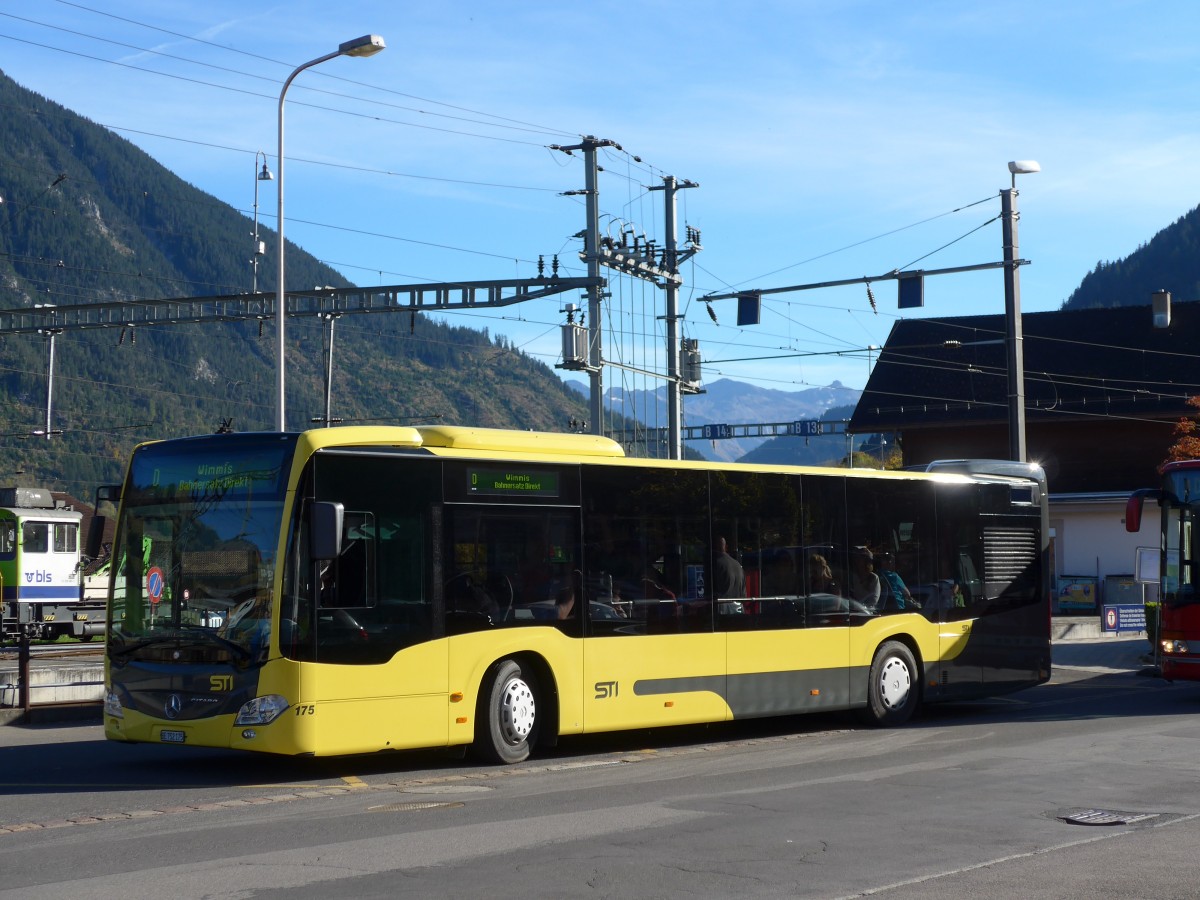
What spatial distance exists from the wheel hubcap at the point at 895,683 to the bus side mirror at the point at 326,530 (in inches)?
303

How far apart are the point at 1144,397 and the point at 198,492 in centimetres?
5520

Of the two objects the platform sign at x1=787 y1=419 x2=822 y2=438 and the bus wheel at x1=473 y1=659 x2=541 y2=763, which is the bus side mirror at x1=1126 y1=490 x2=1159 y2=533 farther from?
the platform sign at x1=787 y1=419 x2=822 y2=438

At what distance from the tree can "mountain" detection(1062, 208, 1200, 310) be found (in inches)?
3988

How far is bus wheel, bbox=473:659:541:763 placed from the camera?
43.5 feet

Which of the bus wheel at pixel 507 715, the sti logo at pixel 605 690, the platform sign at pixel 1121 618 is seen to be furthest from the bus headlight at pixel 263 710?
the platform sign at pixel 1121 618


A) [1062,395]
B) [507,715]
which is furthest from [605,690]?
[1062,395]

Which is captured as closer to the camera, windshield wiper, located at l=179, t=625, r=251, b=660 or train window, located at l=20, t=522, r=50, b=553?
windshield wiper, located at l=179, t=625, r=251, b=660

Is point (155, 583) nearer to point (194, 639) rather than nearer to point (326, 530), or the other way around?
point (194, 639)

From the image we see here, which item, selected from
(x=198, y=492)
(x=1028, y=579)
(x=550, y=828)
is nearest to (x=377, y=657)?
(x=198, y=492)

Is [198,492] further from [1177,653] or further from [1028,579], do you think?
[1177,653]

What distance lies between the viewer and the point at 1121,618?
32.0m

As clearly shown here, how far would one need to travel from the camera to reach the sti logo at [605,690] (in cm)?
1409

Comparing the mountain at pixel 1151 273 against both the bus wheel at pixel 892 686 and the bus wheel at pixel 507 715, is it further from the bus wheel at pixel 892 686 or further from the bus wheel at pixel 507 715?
the bus wheel at pixel 507 715

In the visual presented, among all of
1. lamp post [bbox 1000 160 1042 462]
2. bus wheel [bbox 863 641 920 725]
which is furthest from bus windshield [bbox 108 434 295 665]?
lamp post [bbox 1000 160 1042 462]
